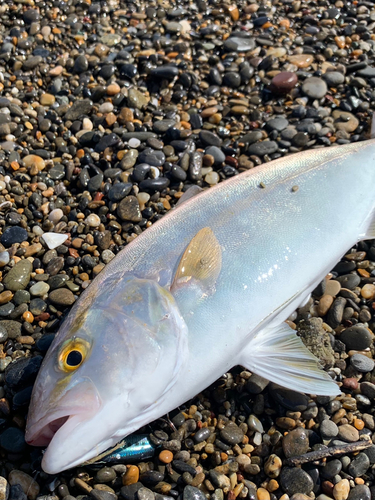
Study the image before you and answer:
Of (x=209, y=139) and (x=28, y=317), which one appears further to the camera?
(x=209, y=139)

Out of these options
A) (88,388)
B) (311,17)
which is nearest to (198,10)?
(311,17)

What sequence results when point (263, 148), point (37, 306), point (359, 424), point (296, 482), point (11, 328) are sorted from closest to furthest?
point (296, 482) → point (359, 424) → point (11, 328) → point (37, 306) → point (263, 148)

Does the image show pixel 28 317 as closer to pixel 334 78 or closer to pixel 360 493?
pixel 360 493

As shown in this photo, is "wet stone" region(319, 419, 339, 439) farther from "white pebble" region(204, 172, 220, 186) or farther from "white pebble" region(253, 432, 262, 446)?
"white pebble" region(204, 172, 220, 186)

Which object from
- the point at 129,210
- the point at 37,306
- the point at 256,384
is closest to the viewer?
the point at 256,384

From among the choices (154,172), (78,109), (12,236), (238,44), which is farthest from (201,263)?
(238,44)

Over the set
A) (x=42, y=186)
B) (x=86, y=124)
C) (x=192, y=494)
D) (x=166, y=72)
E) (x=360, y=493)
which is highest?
(x=166, y=72)
